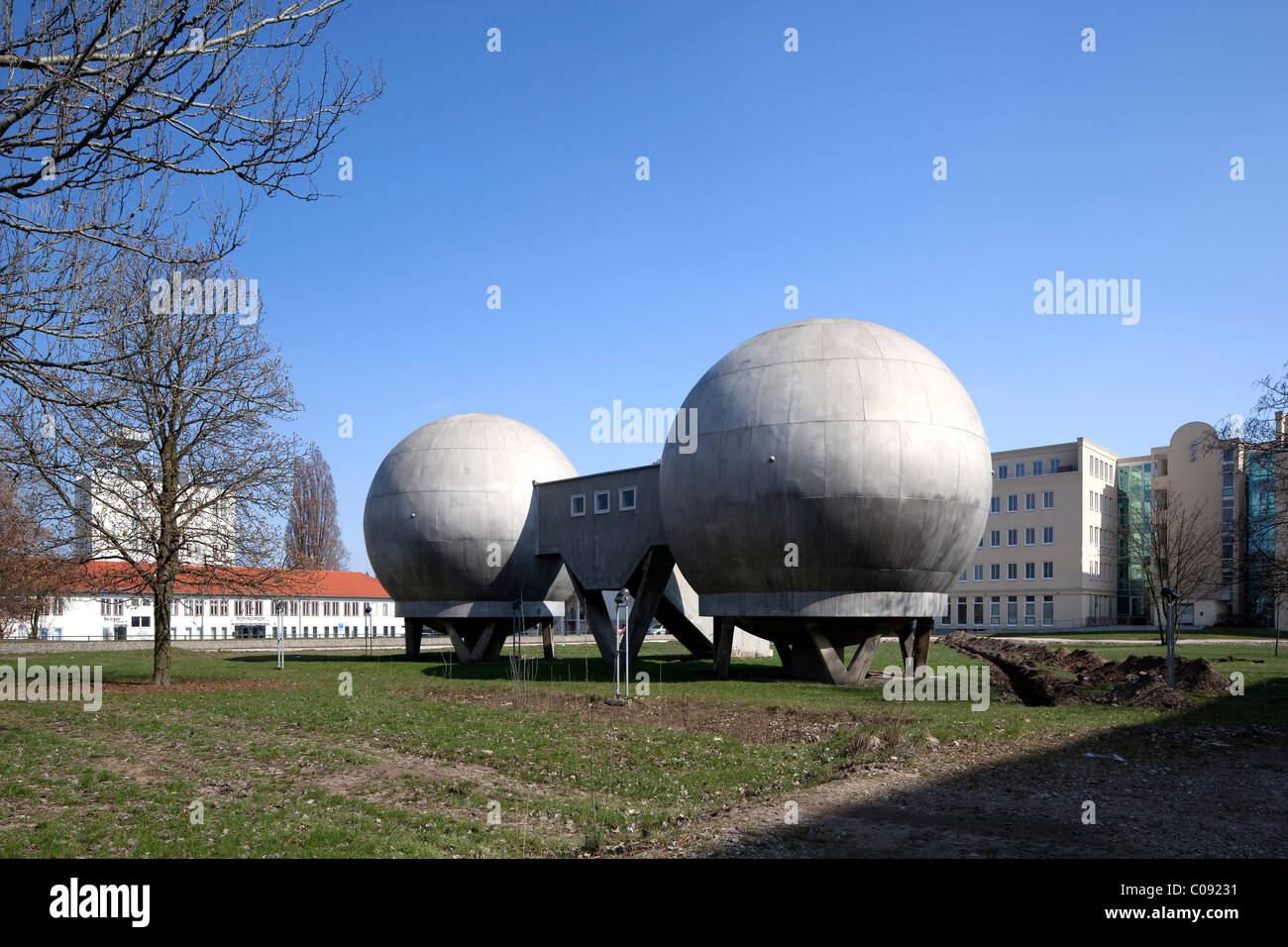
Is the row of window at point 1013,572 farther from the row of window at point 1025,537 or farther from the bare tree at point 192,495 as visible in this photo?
the bare tree at point 192,495

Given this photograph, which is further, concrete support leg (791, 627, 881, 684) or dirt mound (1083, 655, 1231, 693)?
concrete support leg (791, 627, 881, 684)

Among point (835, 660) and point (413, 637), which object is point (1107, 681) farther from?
point (413, 637)

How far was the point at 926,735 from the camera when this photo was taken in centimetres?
1600

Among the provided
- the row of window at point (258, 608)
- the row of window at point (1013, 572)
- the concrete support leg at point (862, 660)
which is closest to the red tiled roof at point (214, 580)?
the concrete support leg at point (862, 660)

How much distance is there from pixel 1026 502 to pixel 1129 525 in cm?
923

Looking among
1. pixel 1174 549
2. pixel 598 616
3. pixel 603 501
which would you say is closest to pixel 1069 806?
pixel 603 501

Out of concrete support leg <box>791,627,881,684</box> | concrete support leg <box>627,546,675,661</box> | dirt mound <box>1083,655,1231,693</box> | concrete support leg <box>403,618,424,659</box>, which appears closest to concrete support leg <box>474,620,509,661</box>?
concrete support leg <box>403,618,424,659</box>

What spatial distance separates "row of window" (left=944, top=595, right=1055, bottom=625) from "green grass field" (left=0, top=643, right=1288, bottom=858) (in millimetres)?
54047

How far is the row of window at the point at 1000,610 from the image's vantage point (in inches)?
3108

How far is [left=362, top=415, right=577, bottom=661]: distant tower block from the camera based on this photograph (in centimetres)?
3853

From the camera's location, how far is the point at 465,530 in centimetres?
3831

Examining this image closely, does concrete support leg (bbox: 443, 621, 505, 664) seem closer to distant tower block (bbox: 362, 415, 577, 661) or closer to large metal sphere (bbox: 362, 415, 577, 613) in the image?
distant tower block (bbox: 362, 415, 577, 661)
